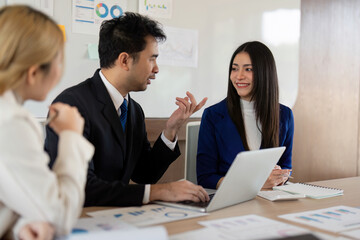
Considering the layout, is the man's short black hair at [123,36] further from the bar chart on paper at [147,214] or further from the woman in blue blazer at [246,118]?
the bar chart on paper at [147,214]

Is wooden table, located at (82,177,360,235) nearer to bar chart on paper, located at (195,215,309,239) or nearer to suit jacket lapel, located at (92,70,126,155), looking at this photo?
bar chart on paper, located at (195,215,309,239)

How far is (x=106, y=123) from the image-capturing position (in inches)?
62.9

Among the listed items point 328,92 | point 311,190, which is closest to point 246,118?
Result: point 311,190

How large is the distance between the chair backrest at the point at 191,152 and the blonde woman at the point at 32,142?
112 cm

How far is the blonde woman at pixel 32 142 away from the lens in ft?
2.72

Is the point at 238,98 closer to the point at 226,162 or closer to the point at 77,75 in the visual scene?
the point at 226,162

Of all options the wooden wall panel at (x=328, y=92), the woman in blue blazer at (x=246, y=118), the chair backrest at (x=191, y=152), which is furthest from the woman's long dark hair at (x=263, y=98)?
the wooden wall panel at (x=328, y=92)

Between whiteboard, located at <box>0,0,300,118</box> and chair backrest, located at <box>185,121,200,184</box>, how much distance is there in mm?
791

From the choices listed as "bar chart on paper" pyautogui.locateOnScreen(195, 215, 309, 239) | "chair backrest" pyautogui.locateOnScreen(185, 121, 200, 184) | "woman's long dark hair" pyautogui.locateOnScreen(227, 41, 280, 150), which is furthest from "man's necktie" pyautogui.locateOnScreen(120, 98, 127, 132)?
"bar chart on paper" pyautogui.locateOnScreen(195, 215, 309, 239)

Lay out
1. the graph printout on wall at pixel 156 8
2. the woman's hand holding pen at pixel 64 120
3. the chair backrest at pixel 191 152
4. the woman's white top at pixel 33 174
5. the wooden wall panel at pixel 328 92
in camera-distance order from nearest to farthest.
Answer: the woman's white top at pixel 33 174
the woman's hand holding pen at pixel 64 120
the chair backrest at pixel 191 152
the graph printout on wall at pixel 156 8
the wooden wall panel at pixel 328 92

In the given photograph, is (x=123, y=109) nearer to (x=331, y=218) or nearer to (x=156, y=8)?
(x=331, y=218)

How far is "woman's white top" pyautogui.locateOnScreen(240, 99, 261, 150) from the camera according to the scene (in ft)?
6.95

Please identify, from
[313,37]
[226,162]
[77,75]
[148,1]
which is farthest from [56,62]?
[313,37]

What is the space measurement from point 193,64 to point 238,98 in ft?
2.88
